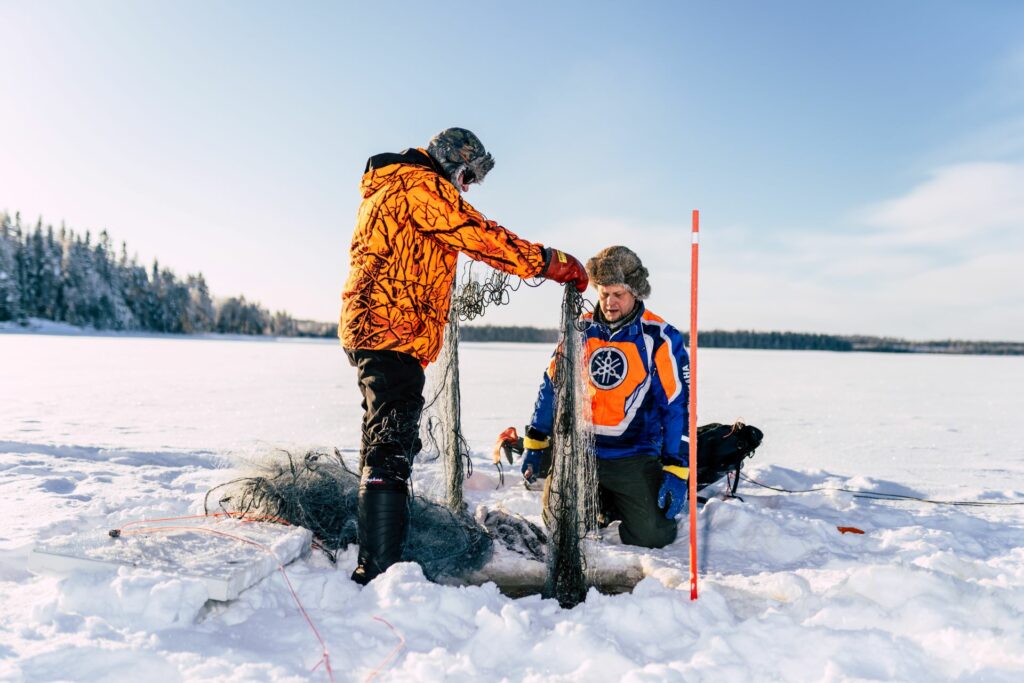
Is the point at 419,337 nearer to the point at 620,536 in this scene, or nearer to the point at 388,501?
the point at 388,501

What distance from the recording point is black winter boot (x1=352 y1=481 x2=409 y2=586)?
2.35 m

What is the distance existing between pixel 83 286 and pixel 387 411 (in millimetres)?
61357

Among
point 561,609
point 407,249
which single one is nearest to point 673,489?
point 561,609

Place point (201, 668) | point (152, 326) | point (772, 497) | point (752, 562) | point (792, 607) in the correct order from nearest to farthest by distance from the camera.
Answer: point (201, 668) → point (792, 607) → point (752, 562) → point (772, 497) → point (152, 326)

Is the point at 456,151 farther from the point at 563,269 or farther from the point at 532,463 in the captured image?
the point at 532,463

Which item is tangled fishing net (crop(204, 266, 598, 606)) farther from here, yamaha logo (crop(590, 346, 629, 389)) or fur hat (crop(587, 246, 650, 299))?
yamaha logo (crop(590, 346, 629, 389))

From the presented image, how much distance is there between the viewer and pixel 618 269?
316 cm

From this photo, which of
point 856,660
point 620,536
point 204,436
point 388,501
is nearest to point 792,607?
point 856,660

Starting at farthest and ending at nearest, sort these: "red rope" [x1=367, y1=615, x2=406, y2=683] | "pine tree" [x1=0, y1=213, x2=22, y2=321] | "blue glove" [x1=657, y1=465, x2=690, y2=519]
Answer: "pine tree" [x1=0, y1=213, x2=22, y2=321] → "blue glove" [x1=657, y1=465, x2=690, y2=519] → "red rope" [x1=367, y1=615, x2=406, y2=683]

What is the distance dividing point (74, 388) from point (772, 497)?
1173 centimetres

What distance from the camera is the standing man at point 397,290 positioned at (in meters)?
2.35

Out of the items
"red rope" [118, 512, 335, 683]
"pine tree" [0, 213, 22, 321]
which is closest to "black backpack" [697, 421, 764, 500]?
"red rope" [118, 512, 335, 683]

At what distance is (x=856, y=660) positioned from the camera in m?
1.83

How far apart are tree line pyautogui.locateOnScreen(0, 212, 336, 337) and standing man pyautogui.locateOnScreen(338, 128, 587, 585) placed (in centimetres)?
5868
